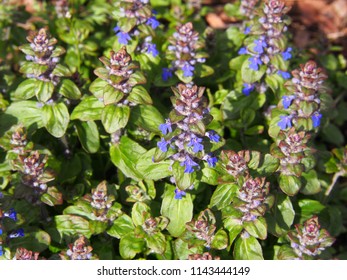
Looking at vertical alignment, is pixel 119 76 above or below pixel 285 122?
above

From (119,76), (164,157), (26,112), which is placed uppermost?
(119,76)

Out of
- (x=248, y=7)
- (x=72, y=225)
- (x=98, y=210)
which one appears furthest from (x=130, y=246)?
(x=248, y=7)

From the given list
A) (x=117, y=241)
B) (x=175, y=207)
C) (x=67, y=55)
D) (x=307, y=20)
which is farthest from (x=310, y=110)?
(x=307, y=20)

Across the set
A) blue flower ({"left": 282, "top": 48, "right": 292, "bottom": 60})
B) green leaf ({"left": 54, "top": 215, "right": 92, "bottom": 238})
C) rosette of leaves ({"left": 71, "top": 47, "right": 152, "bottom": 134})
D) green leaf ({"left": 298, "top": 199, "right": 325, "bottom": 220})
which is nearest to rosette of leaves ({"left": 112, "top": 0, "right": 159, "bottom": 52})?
rosette of leaves ({"left": 71, "top": 47, "right": 152, "bottom": 134})

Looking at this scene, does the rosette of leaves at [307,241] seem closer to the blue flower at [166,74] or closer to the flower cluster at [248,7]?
the blue flower at [166,74]

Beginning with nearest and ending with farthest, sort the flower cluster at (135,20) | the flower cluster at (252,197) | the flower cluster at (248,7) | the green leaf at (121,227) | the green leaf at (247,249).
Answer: the flower cluster at (252,197) < the green leaf at (247,249) < the green leaf at (121,227) < the flower cluster at (135,20) < the flower cluster at (248,7)

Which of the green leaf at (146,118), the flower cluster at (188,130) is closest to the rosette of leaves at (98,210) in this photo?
the green leaf at (146,118)

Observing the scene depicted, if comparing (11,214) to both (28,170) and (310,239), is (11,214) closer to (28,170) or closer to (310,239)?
(28,170)
